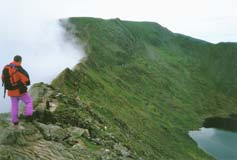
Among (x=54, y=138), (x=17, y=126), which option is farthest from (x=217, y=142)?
(x=17, y=126)

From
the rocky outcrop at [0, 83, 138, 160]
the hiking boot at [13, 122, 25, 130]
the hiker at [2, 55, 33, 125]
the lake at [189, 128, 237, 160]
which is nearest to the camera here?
the hiker at [2, 55, 33, 125]

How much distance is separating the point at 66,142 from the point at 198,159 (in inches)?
3453

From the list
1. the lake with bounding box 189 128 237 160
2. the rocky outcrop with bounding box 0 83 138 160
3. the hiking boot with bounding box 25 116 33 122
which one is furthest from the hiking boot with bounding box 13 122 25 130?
the lake with bounding box 189 128 237 160

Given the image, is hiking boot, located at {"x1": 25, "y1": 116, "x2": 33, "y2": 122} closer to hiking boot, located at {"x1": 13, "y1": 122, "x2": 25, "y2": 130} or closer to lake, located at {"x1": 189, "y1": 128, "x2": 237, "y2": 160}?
hiking boot, located at {"x1": 13, "y1": 122, "x2": 25, "y2": 130}

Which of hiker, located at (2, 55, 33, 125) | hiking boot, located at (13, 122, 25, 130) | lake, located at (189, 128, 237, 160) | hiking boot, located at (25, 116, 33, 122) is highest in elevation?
hiker, located at (2, 55, 33, 125)

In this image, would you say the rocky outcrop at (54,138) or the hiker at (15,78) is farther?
the rocky outcrop at (54,138)

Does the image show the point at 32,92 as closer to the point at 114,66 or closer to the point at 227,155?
the point at 227,155

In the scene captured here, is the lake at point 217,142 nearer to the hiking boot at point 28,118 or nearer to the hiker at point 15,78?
the hiking boot at point 28,118

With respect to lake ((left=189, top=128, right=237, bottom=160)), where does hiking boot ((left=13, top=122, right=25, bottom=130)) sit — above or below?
above

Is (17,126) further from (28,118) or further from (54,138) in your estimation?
(54,138)

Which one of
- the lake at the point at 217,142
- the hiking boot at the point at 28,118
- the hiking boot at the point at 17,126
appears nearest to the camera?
the hiking boot at the point at 17,126

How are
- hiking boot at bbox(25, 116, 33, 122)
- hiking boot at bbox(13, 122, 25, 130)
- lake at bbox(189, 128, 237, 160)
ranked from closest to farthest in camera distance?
hiking boot at bbox(13, 122, 25, 130)
hiking boot at bbox(25, 116, 33, 122)
lake at bbox(189, 128, 237, 160)

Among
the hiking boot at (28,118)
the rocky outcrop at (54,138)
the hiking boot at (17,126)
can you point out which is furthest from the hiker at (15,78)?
the hiking boot at (28,118)

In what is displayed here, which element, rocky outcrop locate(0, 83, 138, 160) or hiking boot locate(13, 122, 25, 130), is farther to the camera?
hiking boot locate(13, 122, 25, 130)
